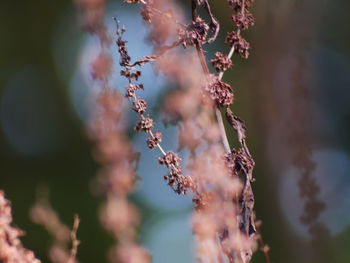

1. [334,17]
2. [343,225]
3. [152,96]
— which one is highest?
[334,17]

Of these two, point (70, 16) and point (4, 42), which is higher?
point (70, 16)

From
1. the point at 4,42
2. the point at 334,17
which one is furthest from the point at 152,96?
the point at 334,17

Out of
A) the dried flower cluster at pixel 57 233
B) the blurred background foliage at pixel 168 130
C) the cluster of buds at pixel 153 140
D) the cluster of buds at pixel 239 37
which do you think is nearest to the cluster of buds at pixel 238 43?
the cluster of buds at pixel 239 37

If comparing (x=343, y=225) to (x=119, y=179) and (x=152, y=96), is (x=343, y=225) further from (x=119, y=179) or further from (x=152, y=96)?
(x=119, y=179)

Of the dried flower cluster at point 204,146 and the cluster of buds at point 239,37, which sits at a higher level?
the cluster of buds at point 239,37

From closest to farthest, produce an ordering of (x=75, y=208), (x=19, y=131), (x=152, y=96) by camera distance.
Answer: (x=75, y=208)
(x=152, y=96)
(x=19, y=131)

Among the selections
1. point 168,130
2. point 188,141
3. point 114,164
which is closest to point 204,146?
point 188,141

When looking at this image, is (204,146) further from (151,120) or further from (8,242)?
(8,242)

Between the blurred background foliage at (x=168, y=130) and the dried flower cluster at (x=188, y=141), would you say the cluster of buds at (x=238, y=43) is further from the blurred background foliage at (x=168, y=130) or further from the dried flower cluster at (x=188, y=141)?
the blurred background foliage at (x=168, y=130)
